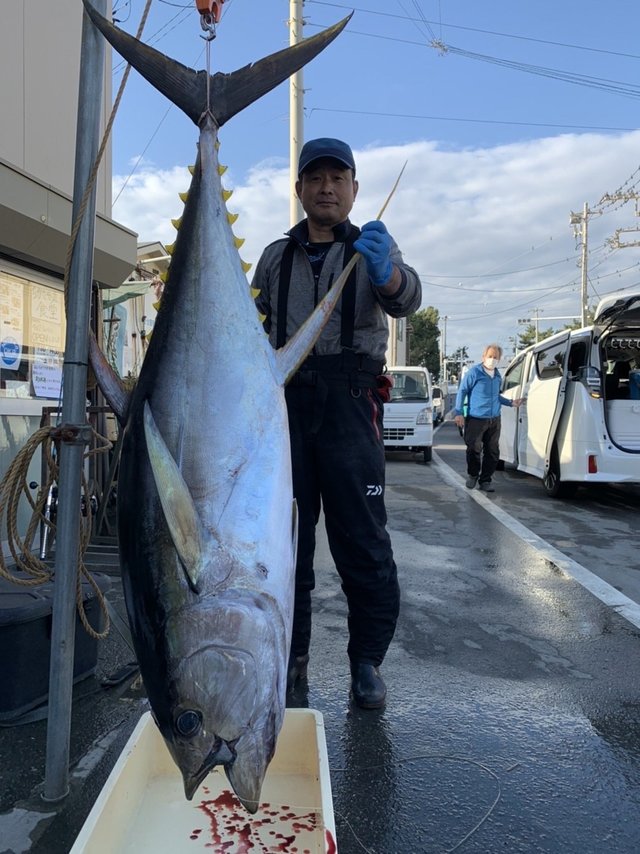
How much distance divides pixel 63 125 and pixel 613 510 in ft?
22.2

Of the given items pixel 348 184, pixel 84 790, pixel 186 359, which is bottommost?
pixel 84 790

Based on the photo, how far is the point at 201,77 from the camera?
1635 mm

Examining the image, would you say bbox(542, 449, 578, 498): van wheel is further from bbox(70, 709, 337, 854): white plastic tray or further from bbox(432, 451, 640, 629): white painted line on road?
bbox(70, 709, 337, 854): white plastic tray

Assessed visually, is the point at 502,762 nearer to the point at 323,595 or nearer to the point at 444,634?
the point at 444,634

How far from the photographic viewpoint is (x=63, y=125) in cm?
498

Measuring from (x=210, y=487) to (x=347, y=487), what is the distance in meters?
0.98

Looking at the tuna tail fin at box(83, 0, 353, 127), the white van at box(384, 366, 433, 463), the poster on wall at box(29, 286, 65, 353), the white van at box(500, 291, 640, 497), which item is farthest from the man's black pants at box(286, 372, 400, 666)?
the white van at box(384, 366, 433, 463)

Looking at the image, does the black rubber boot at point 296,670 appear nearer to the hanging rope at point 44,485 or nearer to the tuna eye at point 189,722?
the hanging rope at point 44,485

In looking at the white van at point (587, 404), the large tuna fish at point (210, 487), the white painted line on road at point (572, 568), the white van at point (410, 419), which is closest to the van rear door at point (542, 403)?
the white van at point (587, 404)

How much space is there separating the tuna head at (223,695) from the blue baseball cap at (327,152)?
5.38 feet

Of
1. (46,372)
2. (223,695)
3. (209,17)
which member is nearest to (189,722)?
(223,695)

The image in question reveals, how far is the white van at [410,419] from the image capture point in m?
11.9

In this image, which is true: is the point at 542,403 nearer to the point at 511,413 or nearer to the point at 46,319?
the point at 511,413

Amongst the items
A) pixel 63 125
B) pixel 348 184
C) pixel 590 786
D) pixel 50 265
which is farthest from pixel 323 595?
pixel 63 125
